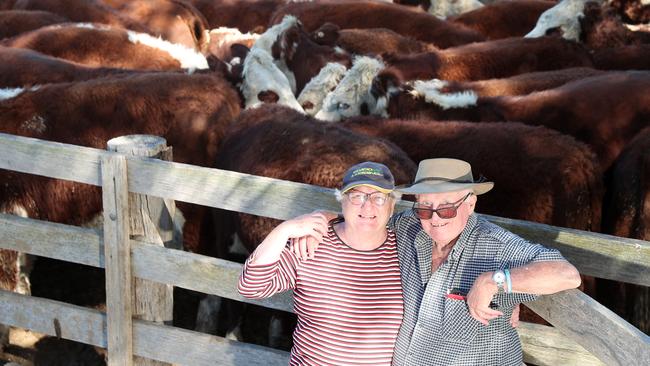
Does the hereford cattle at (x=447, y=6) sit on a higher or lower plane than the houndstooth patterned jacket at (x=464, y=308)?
lower

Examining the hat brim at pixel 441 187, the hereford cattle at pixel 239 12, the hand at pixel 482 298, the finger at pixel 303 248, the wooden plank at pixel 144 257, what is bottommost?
the hereford cattle at pixel 239 12

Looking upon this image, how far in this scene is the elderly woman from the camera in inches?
107

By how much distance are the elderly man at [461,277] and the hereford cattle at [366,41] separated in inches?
283

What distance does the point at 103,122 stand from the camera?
5469mm

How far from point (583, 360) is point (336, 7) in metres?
10.4

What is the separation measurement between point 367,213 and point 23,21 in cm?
863

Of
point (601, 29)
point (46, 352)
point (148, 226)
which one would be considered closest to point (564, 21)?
point (601, 29)

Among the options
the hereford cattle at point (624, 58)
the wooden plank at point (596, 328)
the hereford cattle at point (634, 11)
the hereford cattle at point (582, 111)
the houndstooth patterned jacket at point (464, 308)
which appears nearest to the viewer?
the wooden plank at point (596, 328)

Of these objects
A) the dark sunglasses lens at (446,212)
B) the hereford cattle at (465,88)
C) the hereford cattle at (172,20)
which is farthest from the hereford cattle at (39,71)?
the hereford cattle at (172,20)

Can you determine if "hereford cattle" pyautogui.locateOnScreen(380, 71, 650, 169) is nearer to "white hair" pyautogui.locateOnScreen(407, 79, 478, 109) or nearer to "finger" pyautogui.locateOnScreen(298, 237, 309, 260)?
"white hair" pyautogui.locateOnScreen(407, 79, 478, 109)

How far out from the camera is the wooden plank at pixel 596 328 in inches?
83.6

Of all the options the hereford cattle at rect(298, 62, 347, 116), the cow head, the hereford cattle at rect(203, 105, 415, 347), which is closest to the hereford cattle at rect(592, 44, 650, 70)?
the cow head

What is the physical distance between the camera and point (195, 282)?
3430mm

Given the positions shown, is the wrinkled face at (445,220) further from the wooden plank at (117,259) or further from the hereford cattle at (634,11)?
the hereford cattle at (634,11)
